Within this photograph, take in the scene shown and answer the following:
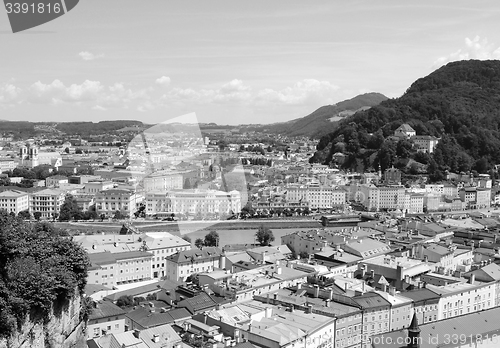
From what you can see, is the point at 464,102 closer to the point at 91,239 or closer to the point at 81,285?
the point at 91,239

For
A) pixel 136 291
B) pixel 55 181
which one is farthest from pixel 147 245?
pixel 55 181

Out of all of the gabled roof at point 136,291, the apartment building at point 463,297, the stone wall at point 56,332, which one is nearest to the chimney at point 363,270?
the apartment building at point 463,297

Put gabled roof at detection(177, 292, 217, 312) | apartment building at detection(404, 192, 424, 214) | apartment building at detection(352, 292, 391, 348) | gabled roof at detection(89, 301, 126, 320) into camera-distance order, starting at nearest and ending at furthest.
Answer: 1. gabled roof at detection(89, 301, 126, 320)
2. apartment building at detection(352, 292, 391, 348)
3. gabled roof at detection(177, 292, 217, 312)
4. apartment building at detection(404, 192, 424, 214)

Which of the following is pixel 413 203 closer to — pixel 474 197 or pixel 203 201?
pixel 474 197

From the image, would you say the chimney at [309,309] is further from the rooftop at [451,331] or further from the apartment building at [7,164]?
the apartment building at [7,164]

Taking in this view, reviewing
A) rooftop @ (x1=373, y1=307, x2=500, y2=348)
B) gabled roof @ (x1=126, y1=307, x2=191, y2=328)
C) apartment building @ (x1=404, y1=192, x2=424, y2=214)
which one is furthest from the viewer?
apartment building @ (x1=404, y1=192, x2=424, y2=214)

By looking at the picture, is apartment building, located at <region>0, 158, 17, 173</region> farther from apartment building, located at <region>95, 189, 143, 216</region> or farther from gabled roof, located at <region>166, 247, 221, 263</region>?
gabled roof, located at <region>166, 247, 221, 263</region>

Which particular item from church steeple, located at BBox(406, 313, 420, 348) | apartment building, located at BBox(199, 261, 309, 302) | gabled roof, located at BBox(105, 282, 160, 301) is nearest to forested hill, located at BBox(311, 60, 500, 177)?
apartment building, located at BBox(199, 261, 309, 302)

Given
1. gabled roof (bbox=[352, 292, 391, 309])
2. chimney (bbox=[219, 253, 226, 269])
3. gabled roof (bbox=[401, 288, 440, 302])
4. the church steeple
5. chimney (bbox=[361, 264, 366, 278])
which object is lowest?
chimney (bbox=[219, 253, 226, 269])
